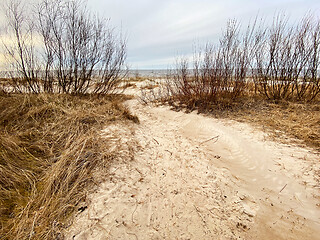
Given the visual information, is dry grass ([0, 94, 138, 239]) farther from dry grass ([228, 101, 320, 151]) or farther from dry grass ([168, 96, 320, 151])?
dry grass ([228, 101, 320, 151])

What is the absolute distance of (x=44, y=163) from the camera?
6.68 ft

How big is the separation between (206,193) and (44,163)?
7.33ft

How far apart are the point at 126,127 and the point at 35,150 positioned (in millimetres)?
1710

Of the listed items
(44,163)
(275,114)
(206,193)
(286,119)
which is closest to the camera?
(206,193)

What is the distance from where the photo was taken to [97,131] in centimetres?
301

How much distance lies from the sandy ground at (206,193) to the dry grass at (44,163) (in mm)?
241

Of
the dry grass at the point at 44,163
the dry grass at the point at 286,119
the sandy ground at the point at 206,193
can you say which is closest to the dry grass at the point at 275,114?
the dry grass at the point at 286,119

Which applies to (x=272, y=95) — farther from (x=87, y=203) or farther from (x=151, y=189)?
(x=87, y=203)

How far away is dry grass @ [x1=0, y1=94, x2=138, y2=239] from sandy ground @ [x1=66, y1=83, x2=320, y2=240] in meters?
0.24

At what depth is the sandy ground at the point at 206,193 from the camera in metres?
1.42

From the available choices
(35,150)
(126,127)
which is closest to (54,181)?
(35,150)

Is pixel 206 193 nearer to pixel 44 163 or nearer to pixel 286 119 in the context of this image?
pixel 44 163

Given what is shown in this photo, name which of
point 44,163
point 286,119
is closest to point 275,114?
point 286,119

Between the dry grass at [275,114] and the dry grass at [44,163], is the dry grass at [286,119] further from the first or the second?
the dry grass at [44,163]
